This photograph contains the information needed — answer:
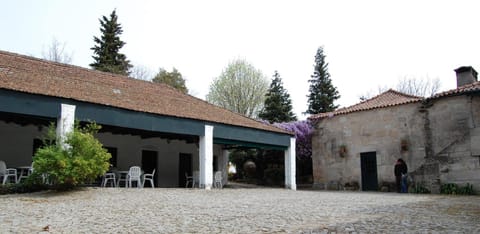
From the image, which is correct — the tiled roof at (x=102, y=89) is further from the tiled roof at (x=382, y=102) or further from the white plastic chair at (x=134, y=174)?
the tiled roof at (x=382, y=102)

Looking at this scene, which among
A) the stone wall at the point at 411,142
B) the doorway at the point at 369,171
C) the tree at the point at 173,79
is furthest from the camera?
the tree at the point at 173,79

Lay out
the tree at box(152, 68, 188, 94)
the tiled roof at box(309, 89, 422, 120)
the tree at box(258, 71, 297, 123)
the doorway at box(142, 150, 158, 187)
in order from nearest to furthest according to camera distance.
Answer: the doorway at box(142, 150, 158, 187) < the tiled roof at box(309, 89, 422, 120) < the tree at box(258, 71, 297, 123) < the tree at box(152, 68, 188, 94)

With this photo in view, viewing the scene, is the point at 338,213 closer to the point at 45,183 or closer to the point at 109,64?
the point at 45,183

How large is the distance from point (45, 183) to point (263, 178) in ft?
58.3

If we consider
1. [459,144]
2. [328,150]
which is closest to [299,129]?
[328,150]

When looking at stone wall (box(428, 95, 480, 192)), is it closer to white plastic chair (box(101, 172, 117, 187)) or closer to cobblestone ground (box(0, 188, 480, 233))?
cobblestone ground (box(0, 188, 480, 233))

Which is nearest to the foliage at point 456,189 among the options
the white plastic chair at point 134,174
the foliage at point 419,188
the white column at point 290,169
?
the foliage at point 419,188

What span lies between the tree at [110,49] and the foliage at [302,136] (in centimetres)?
1439

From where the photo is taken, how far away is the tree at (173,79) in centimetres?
3694

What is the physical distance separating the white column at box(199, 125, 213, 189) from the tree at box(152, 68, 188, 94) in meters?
20.5

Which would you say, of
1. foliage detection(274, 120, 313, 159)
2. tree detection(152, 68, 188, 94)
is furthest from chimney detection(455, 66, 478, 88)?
tree detection(152, 68, 188, 94)

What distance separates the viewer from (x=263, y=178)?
28.7 meters

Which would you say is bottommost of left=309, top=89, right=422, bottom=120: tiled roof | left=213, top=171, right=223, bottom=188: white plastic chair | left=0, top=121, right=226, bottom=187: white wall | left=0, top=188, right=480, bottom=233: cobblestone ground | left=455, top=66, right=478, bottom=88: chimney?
left=0, top=188, right=480, bottom=233: cobblestone ground

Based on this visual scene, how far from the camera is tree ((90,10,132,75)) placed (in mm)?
33031
